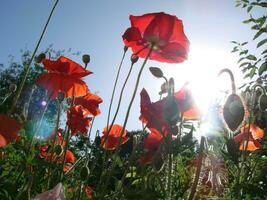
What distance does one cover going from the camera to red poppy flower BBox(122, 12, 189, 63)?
6.29 feet

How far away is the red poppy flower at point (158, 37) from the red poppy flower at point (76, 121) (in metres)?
0.69

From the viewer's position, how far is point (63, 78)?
94.3 inches

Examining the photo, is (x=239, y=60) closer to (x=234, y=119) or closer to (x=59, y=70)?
(x=59, y=70)

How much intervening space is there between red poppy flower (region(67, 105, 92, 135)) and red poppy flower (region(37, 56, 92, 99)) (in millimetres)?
121

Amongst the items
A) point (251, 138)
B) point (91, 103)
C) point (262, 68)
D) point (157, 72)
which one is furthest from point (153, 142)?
point (262, 68)

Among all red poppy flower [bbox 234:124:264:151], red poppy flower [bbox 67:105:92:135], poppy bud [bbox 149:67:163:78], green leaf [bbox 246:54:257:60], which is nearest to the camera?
poppy bud [bbox 149:67:163:78]

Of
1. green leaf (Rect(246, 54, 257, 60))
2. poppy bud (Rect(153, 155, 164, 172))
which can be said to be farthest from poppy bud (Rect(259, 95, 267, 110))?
green leaf (Rect(246, 54, 257, 60))

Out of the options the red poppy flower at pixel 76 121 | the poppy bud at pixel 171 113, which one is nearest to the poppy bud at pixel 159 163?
the poppy bud at pixel 171 113

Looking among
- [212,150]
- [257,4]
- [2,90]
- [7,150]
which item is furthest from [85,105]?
[2,90]

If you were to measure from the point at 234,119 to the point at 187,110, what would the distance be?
20 centimetres

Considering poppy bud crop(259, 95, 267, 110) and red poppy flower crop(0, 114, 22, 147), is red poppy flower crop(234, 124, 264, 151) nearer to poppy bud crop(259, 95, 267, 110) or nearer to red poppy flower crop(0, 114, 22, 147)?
poppy bud crop(259, 95, 267, 110)

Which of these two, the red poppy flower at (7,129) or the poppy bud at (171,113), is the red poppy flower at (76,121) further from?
the poppy bud at (171,113)

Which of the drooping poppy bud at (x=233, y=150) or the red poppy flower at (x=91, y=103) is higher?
the red poppy flower at (x=91, y=103)

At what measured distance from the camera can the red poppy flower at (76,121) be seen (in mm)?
2452
